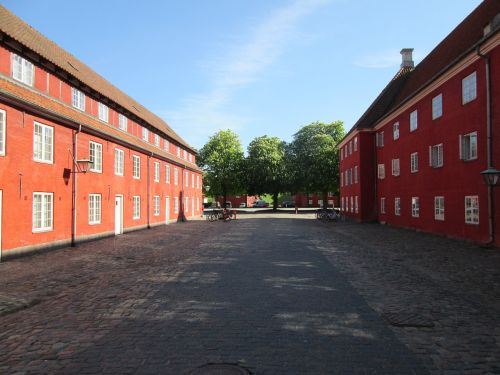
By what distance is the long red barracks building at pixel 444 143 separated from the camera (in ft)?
52.1

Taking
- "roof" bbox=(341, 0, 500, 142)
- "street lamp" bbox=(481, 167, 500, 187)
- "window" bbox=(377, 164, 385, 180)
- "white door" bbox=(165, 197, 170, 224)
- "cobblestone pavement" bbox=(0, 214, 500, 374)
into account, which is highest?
"roof" bbox=(341, 0, 500, 142)

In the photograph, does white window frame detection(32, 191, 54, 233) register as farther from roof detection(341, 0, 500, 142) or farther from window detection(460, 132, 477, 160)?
roof detection(341, 0, 500, 142)

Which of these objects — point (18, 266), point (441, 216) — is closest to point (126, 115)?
point (18, 266)

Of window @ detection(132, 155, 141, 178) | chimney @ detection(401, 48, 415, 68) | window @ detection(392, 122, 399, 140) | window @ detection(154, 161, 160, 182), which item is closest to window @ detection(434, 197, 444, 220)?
window @ detection(392, 122, 399, 140)

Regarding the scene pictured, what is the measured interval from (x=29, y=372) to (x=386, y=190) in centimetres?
2868

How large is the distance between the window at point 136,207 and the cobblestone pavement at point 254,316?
42.5 feet

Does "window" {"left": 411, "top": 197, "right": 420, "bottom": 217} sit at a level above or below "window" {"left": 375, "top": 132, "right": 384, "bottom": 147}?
below

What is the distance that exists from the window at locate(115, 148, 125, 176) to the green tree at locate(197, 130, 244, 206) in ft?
133

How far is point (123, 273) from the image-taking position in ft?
→ 34.2

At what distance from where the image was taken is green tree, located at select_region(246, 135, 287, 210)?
64.6 metres

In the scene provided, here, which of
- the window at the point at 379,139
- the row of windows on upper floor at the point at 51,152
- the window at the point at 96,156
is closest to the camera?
the row of windows on upper floor at the point at 51,152

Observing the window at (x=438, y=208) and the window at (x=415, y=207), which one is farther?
the window at (x=415, y=207)

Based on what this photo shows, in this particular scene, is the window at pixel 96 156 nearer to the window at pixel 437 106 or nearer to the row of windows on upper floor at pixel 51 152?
the row of windows on upper floor at pixel 51 152

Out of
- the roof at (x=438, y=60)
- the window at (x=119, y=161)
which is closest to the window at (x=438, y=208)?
the roof at (x=438, y=60)
